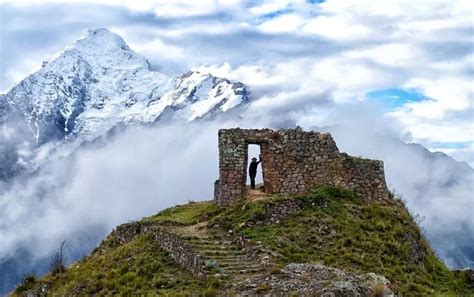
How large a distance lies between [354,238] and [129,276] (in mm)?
9279

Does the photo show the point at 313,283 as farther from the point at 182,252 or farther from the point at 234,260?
the point at 182,252

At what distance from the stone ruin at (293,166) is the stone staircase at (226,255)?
18.5 feet

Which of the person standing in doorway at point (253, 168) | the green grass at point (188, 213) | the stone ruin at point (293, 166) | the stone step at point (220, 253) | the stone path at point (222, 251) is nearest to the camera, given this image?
the stone path at point (222, 251)

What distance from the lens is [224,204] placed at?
113 feet

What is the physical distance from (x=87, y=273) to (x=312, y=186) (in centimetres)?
1111

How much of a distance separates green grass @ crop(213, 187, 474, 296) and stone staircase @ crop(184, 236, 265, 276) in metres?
1.12

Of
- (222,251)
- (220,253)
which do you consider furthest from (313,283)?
(222,251)

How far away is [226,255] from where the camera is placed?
27594 mm

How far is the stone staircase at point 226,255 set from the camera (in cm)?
2588

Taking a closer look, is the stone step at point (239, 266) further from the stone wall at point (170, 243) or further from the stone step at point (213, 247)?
the stone step at point (213, 247)

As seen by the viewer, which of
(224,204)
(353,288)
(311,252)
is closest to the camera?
(353,288)

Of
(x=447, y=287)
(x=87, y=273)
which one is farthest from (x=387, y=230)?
(x=87, y=273)

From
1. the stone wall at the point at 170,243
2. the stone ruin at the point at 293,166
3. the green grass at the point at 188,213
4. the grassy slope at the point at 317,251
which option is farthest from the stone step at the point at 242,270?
the stone ruin at the point at 293,166

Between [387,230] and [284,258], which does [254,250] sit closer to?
[284,258]
